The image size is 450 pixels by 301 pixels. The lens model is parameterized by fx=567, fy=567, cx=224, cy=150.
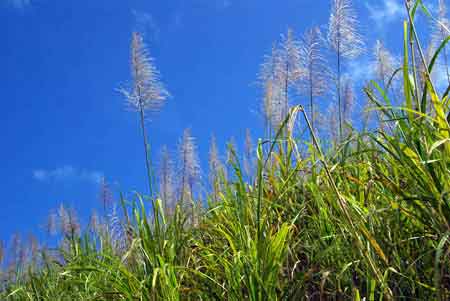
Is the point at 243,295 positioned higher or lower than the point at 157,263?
lower

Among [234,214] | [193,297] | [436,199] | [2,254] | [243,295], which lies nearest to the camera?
[436,199]

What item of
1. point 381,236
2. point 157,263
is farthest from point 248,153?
point 381,236

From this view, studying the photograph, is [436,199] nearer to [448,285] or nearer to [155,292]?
[448,285]

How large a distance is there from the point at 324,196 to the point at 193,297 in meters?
0.74

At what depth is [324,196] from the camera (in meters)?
2.57

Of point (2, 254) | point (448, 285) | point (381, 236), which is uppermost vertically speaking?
point (2, 254)

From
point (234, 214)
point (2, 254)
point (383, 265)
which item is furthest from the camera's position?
point (2, 254)

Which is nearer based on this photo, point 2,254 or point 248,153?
point 248,153

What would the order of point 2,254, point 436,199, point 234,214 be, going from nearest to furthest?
point 436,199 < point 234,214 < point 2,254

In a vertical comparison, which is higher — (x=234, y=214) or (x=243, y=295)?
(x=234, y=214)

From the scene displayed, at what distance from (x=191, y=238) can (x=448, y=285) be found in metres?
1.21

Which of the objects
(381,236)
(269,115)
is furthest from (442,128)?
(269,115)

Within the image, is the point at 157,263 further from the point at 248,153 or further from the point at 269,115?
the point at 248,153

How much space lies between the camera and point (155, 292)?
2.33 meters
